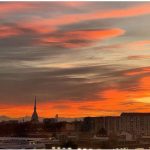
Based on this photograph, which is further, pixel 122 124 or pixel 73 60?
pixel 122 124

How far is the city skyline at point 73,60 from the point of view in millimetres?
6430

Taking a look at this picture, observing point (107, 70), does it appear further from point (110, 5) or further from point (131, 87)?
point (110, 5)

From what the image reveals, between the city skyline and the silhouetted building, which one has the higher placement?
the city skyline

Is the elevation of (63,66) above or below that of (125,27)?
below

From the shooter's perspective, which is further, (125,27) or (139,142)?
(139,142)

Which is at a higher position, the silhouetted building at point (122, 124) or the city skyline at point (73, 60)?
the city skyline at point (73, 60)

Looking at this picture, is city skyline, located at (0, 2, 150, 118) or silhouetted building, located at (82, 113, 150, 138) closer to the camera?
city skyline, located at (0, 2, 150, 118)

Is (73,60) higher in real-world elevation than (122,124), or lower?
higher

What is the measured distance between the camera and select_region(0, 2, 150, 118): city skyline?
643 centimetres

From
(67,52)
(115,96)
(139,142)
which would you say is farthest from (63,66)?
(139,142)

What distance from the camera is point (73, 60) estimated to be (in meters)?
7.27

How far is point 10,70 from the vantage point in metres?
6.86

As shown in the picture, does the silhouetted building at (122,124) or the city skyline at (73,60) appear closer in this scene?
the city skyline at (73,60)

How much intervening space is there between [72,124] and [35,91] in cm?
110
